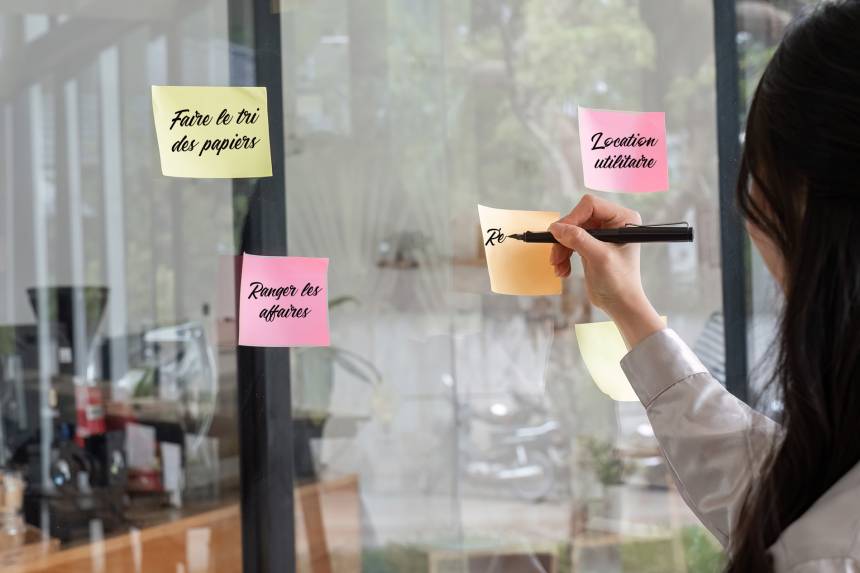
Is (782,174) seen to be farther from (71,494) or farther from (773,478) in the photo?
(71,494)

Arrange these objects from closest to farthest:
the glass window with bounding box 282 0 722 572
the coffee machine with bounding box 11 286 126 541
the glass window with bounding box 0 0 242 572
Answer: the glass window with bounding box 0 0 242 572 < the coffee machine with bounding box 11 286 126 541 < the glass window with bounding box 282 0 722 572

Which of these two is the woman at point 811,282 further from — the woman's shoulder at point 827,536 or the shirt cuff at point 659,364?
the shirt cuff at point 659,364

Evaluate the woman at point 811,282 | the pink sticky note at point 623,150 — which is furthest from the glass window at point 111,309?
the woman at point 811,282

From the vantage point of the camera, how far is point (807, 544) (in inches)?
20.8

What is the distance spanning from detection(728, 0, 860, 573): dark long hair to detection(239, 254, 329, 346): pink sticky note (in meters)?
0.42

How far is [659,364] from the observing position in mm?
775

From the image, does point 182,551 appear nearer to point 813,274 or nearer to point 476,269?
point 476,269

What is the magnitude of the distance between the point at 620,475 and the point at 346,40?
113cm

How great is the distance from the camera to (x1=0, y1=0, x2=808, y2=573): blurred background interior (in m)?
1.57

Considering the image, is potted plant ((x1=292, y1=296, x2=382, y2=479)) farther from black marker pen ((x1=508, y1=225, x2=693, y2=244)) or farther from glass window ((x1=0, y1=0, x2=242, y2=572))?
black marker pen ((x1=508, y1=225, x2=693, y2=244))

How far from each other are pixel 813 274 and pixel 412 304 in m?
1.59

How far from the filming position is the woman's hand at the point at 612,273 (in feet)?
2.67

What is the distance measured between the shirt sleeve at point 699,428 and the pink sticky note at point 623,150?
0.24 meters

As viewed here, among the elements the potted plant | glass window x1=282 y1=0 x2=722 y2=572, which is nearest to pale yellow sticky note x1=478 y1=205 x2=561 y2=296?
the potted plant
